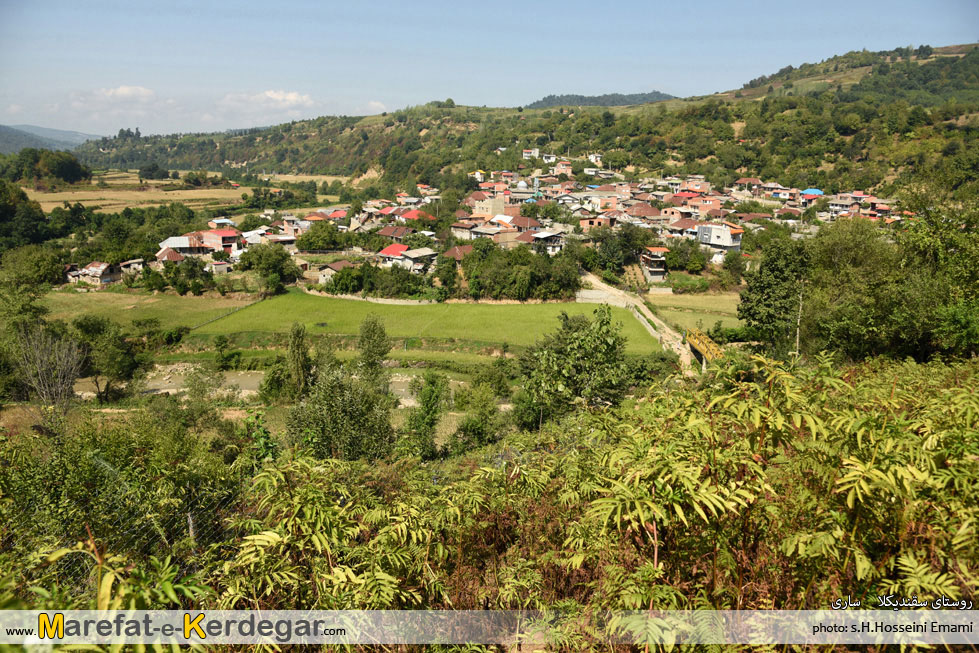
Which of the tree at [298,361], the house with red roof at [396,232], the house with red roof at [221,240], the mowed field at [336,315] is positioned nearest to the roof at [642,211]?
the mowed field at [336,315]

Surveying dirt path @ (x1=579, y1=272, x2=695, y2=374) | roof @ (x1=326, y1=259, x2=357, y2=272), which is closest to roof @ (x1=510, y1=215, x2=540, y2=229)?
dirt path @ (x1=579, y1=272, x2=695, y2=374)

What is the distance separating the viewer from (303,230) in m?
46.3

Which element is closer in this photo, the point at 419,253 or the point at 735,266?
the point at 735,266

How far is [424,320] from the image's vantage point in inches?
1038

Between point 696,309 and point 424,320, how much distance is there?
49.5 ft

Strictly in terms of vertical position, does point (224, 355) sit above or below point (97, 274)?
below

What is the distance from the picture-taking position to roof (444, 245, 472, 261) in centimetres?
3362

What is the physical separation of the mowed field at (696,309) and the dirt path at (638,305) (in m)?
0.60

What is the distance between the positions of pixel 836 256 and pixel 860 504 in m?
17.8

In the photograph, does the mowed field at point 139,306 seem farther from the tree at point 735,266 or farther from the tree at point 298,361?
the tree at point 735,266

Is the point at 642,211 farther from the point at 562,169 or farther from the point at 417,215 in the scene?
the point at 562,169

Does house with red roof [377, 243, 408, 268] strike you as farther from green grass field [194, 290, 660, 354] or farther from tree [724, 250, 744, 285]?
tree [724, 250, 744, 285]

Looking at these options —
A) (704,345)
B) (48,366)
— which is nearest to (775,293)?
(704,345)

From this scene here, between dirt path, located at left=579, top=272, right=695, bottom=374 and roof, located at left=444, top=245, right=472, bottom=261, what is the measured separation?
8430 millimetres
